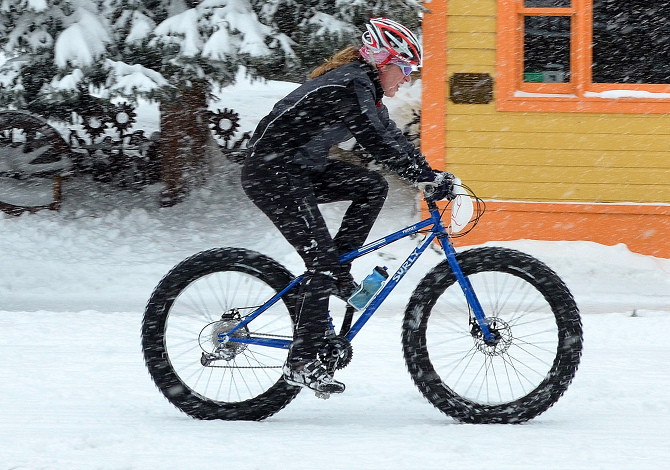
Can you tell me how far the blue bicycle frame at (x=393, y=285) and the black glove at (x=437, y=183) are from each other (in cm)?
12

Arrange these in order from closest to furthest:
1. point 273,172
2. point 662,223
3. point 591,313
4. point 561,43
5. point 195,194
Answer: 1. point 273,172
2. point 591,313
3. point 662,223
4. point 561,43
5. point 195,194

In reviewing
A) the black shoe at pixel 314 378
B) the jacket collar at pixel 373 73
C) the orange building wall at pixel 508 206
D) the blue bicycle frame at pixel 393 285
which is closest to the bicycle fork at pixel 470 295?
the blue bicycle frame at pixel 393 285

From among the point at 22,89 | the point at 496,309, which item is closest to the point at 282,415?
the point at 496,309

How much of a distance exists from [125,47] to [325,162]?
5810mm

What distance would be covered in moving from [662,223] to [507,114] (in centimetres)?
196

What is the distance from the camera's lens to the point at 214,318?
459 cm

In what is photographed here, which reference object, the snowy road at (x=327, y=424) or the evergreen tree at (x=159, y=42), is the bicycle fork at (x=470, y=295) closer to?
the snowy road at (x=327, y=424)

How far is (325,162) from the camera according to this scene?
4.45 metres

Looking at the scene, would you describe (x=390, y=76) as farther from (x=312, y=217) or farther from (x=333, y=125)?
(x=312, y=217)

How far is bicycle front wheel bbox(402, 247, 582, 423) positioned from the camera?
14.3 ft

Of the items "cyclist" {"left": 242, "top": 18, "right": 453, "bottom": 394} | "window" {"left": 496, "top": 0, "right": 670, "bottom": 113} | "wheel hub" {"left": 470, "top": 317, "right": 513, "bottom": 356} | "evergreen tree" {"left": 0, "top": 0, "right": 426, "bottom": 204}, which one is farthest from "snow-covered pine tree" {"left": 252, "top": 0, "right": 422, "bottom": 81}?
"wheel hub" {"left": 470, "top": 317, "right": 513, "bottom": 356}

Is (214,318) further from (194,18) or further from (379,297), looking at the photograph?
(194,18)

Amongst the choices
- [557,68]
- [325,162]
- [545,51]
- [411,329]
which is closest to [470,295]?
[411,329]

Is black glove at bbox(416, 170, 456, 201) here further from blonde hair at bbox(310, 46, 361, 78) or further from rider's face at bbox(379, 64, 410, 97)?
blonde hair at bbox(310, 46, 361, 78)
